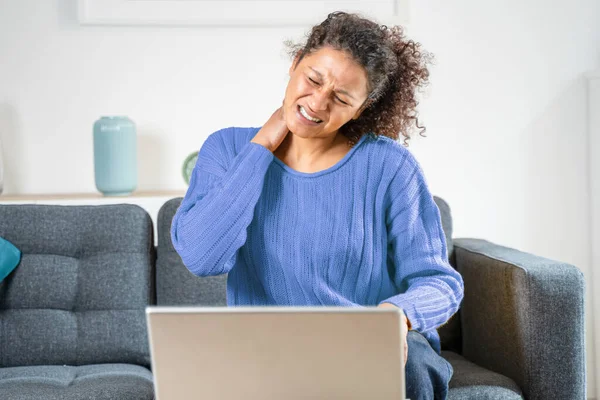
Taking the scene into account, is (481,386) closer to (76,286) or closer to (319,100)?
(319,100)

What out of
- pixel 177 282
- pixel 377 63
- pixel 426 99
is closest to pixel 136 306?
A: pixel 177 282

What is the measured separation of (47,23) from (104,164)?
0.59 m

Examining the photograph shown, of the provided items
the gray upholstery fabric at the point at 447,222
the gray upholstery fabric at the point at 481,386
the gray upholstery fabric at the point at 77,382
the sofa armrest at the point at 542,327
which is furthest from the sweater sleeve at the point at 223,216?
the gray upholstery fabric at the point at 447,222

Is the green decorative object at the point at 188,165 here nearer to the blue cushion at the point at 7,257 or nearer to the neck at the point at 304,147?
the blue cushion at the point at 7,257

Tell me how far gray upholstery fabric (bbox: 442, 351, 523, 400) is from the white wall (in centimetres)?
110

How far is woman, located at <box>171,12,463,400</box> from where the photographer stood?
→ 1.65 m

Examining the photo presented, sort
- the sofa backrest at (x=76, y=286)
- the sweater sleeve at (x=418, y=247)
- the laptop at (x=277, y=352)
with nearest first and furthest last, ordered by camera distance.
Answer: the laptop at (x=277, y=352) < the sweater sleeve at (x=418, y=247) < the sofa backrest at (x=76, y=286)

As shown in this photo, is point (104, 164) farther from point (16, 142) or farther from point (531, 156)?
point (531, 156)

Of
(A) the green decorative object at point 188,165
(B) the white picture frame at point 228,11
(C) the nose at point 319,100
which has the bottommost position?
(A) the green decorative object at point 188,165

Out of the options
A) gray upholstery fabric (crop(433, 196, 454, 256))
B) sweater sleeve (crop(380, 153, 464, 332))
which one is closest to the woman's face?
sweater sleeve (crop(380, 153, 464, 332))

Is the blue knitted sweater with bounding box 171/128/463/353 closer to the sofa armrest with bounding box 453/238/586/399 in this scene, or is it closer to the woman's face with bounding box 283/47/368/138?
the woman's face with bounding box 283/47/368/138

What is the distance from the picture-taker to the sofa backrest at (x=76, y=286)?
2.37 metres

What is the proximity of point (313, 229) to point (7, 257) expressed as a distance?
110 centimetres

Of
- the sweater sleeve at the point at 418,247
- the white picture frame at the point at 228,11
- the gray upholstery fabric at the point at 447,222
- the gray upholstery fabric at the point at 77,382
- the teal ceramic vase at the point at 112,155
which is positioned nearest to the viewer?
the sweater sleeve at the point at 418,247
